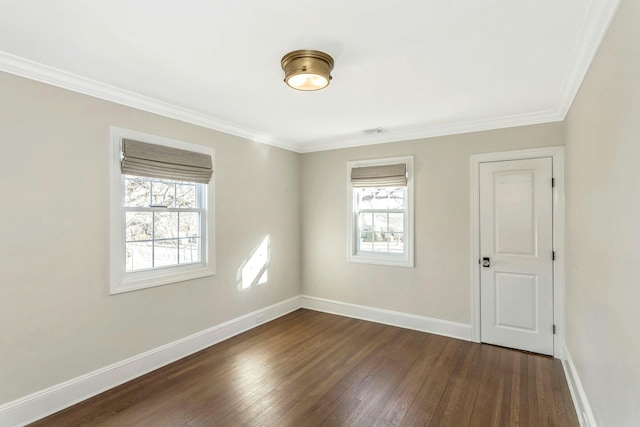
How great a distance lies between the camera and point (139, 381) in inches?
112

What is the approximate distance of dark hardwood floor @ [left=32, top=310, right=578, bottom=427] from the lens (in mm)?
2326

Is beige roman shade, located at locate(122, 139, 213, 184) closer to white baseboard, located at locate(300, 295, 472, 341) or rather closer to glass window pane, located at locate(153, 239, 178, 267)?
glass window pane, located at locate(153, 239, 178, 267)

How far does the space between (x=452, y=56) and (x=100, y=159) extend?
2856 millimetres

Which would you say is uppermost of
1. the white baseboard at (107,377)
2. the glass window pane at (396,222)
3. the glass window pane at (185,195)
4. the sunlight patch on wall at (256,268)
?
the glass window pane at (185,195)

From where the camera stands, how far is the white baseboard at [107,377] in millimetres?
2236

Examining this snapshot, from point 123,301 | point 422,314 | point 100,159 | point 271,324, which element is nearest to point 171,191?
point 100,159

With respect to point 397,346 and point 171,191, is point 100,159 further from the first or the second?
point 397,346

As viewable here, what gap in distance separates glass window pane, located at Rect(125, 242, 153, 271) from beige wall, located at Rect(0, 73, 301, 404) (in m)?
0.23

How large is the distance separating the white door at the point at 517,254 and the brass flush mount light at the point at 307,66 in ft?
7.96

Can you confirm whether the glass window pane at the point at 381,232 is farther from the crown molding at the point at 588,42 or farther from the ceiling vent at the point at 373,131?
the crown molding at the point at 588,42

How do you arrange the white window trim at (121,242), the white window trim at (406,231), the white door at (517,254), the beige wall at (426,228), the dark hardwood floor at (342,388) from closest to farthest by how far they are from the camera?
the dark hardwood floor at (342,388)
the white window trim at (121,242)
the white door at (517,254)
the beige wall at (426,228)
the white window trim at (406,231)

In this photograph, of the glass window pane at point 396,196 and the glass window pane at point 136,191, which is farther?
the glass window pane at point 396,196

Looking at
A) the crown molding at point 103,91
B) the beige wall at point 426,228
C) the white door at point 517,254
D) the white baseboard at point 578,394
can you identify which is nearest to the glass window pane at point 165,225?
the crown molding at point 103,91

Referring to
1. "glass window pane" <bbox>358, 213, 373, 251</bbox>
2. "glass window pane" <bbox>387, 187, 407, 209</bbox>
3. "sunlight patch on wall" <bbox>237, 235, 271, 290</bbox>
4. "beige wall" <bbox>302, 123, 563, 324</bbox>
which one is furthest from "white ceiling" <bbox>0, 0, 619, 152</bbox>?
"sunlight patch on wall" <bbox>237, 235, 271, 290</bbox>
